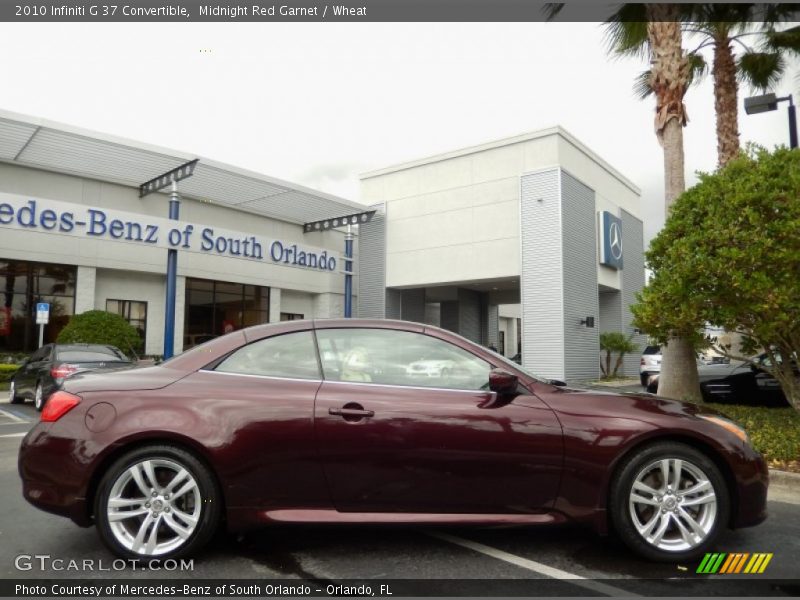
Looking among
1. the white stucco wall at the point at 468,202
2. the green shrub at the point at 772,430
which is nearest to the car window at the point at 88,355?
the green shrub at the point at 772,430

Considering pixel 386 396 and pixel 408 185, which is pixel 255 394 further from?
pixel 408 185

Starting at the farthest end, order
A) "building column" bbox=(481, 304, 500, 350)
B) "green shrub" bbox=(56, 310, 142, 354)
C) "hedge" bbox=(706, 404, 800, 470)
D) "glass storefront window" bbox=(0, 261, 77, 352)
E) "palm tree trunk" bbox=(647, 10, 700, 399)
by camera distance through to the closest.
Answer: "building column" bbox=(481, 304, 500, 350), "glass storefront window" bbox=(0, 261, 77, 352), "green shrub" bbox=(56, 310, 142, 354), "palm tree trunk" bbox=(647, 10, 700, 399), "hedge" bbox=(706, 404, 800, 470)

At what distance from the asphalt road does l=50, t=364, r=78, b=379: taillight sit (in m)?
6.76

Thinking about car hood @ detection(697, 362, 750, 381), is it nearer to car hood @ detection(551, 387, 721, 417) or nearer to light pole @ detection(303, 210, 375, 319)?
car hood @ detection(551, 387, 721, 417)

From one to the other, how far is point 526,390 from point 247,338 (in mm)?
1737

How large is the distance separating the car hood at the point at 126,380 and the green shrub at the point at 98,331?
44.9 feet

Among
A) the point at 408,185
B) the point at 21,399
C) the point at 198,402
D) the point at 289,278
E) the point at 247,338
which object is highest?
the point at 408,185

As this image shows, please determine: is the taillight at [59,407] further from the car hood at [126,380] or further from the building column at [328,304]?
the building column at [328,304]

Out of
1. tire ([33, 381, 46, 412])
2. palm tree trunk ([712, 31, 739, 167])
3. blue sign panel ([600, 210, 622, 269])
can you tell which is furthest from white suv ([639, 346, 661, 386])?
tire ([33, 381, 46, 412])

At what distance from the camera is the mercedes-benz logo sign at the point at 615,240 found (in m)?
24.0

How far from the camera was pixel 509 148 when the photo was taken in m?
21.8

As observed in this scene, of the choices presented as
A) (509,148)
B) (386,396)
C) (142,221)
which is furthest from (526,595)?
(509,148)

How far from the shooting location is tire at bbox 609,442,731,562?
3238 mm

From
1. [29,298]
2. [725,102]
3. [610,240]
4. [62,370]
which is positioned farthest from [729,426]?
[610,240]
